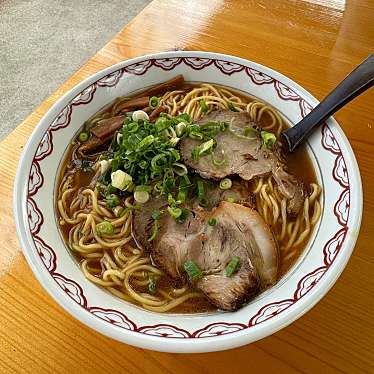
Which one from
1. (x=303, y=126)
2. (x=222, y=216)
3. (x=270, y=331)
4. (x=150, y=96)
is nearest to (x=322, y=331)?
(x=270, y=331)

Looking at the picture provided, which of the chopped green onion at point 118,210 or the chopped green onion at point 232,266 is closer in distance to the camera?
the chopped green onion at point 232,266

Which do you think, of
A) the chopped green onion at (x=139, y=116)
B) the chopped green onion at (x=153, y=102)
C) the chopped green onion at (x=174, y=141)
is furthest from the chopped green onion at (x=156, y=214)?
the chopped green onion at (x=153, y=102)

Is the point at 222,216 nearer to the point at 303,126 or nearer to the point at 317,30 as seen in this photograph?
the point at 303,126

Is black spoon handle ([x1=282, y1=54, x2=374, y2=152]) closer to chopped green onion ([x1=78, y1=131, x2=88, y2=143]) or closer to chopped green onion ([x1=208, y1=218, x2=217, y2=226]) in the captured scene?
chopped green onion ([x1=208, y1=218, x2=217, y2=226])

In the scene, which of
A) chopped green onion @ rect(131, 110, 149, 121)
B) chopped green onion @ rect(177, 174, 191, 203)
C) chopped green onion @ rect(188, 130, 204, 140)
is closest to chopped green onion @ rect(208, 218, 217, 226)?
chopped green onion @ rect(177, 174, 191, 203)

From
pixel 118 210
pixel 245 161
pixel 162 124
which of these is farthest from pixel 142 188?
pixel 245 161

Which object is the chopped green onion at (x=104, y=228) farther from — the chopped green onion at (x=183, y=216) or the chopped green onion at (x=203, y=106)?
the chopped green onion at (x=203, y=106)

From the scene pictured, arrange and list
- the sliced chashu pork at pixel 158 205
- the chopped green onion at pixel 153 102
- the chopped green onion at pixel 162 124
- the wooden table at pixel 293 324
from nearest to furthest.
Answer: the wooden table at pixel 293 324, the sliced chashu pork at pixel 158 205, the chopped green onion at pixel 162 124, the chopped green onion at pixel 153 102
